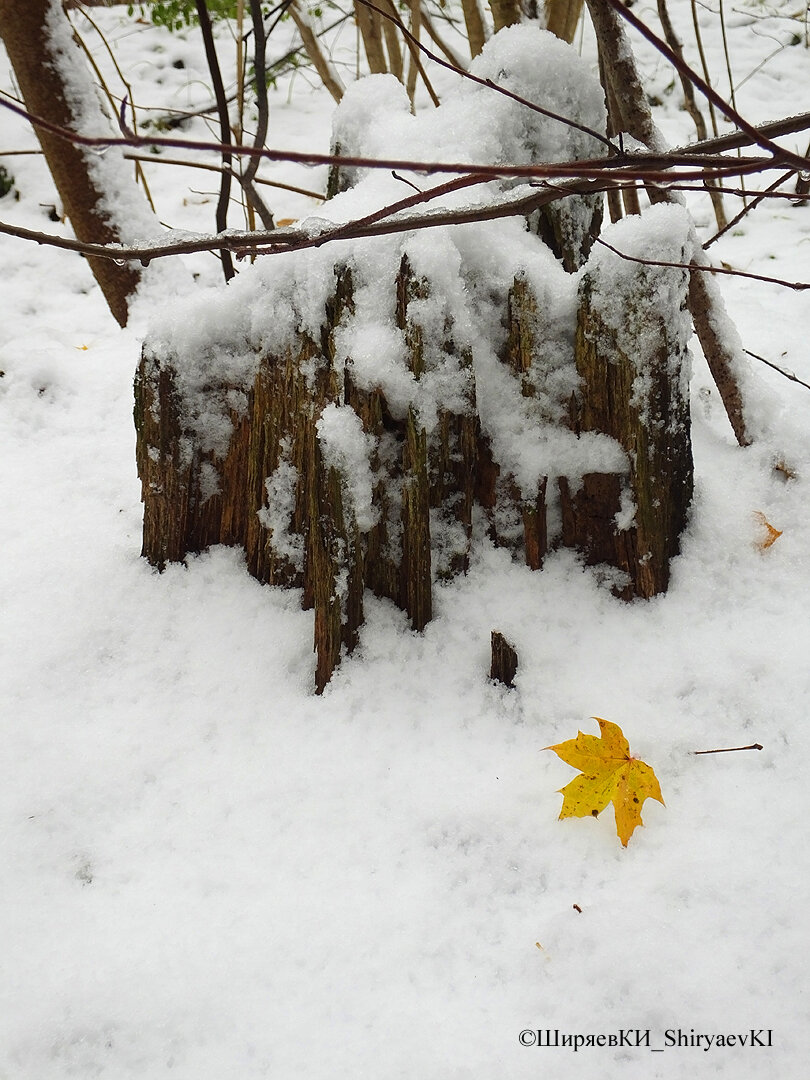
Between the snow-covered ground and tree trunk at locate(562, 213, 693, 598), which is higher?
tree trunk at locate(562, 213, 693, 598)

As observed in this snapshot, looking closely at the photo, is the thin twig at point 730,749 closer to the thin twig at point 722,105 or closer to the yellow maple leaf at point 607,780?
the yellow maple leaf at point 607,780

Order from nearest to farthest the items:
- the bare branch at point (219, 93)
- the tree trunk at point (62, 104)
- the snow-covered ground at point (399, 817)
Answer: the snow-covered ground at point (399, 817) → the bare branch at point (219, 93) → the tree trunk at point (62, 104)

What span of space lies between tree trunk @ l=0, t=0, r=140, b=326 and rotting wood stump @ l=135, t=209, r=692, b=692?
1.33 m

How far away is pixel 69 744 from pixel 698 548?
52.3 inches

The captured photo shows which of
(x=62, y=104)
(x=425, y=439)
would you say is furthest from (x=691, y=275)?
(x=62, y=104)

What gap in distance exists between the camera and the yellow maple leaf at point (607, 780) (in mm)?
1101

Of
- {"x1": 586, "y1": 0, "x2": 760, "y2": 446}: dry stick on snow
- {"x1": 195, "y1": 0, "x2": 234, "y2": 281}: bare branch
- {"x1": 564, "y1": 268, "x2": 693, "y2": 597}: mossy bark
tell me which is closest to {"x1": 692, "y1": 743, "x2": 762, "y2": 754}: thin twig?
{"x1": 564, "y1": 268, "x2": 693, "y2": 597}: mossy bark

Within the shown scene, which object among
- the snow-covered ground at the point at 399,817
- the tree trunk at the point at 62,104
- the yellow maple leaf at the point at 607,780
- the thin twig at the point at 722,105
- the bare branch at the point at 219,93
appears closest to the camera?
the thin twig at the point at 722,105

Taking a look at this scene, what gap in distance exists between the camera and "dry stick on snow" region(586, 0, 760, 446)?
5.42 feet

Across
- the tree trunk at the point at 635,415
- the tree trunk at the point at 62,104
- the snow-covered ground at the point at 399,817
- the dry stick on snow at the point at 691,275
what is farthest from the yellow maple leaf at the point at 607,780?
the tree trunk at the point at 62,104

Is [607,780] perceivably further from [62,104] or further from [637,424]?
[62,104]

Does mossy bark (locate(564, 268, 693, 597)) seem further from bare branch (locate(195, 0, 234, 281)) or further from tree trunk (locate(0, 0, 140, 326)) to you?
tree trunk (locate(0, 0, 140, 326))

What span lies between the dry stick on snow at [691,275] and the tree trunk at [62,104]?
1.64 meters

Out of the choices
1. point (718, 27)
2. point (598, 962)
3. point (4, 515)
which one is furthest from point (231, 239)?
point (718, 27)
